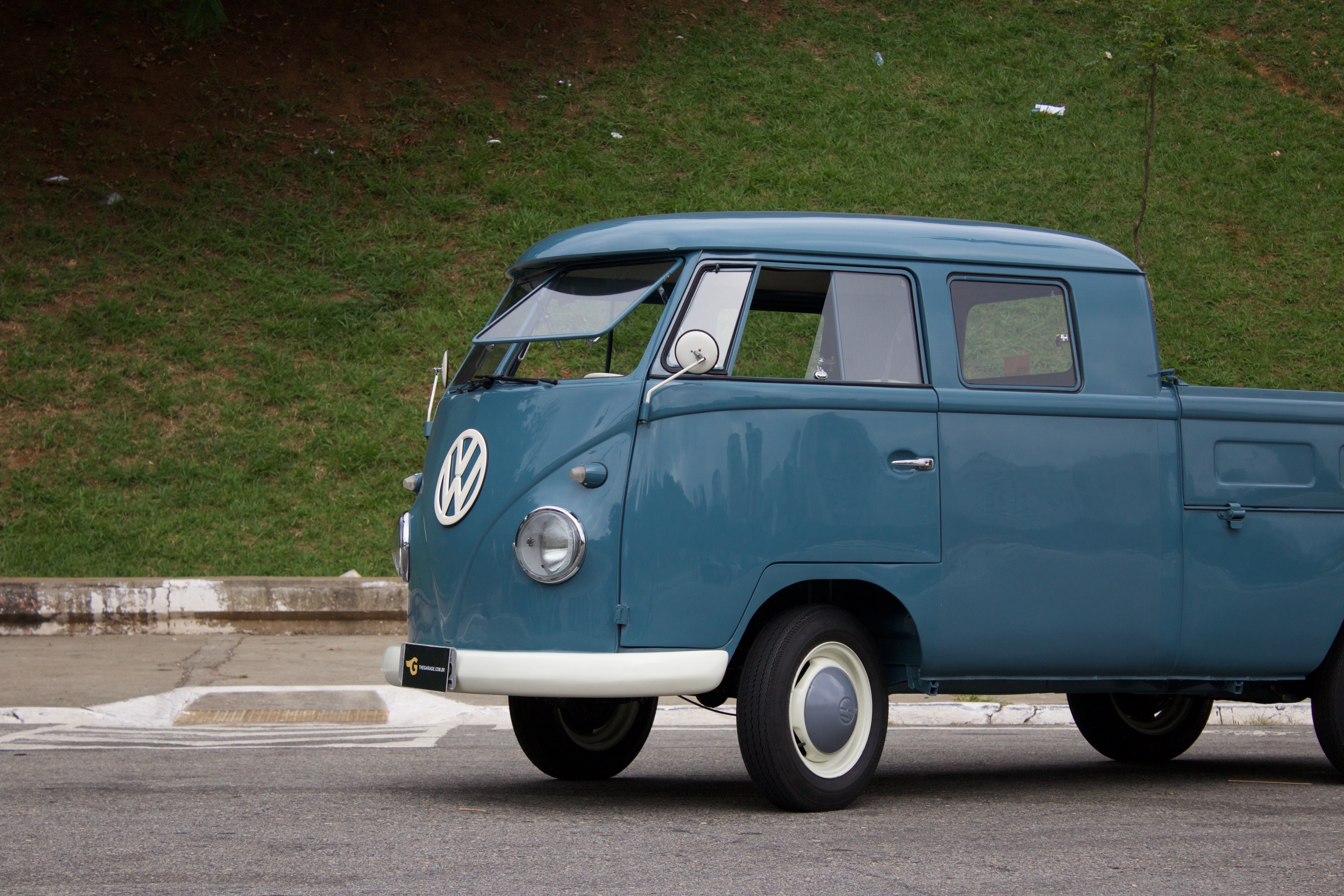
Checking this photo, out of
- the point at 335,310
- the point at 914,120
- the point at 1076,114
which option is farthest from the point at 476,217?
the point at 1076,114

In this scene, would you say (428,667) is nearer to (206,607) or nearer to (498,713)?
(498,713)

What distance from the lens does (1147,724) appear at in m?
7.34

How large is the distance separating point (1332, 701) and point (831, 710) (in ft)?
8.18

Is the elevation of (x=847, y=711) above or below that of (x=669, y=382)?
below

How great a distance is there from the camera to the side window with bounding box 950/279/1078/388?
18.9ft

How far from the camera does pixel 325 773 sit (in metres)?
6.53

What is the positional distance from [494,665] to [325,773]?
5.81 feet

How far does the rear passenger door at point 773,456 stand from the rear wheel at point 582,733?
1220 mm

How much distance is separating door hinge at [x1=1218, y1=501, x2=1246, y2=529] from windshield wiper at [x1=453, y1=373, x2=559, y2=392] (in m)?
2.85

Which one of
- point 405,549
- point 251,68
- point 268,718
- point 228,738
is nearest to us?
point 405,549

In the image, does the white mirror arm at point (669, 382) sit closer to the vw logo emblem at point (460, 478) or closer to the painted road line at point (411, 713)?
the vw logo emblem at point (460, 478)

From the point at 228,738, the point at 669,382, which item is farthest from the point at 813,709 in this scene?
the point at 228,738

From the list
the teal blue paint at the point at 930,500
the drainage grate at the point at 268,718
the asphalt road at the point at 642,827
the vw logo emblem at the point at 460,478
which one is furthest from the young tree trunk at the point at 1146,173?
the vw logo emblem at the point at 460,478

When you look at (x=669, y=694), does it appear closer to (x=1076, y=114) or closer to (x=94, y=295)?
(x=94, y=295)
